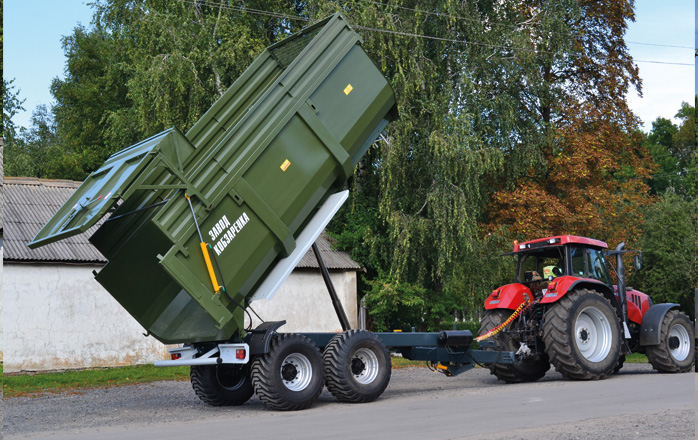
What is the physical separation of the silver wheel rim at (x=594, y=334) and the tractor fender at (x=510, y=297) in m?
0.96

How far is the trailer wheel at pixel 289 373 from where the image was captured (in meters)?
8.92

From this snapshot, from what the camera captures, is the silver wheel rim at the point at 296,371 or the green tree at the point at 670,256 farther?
the green tree at the point at 670,256

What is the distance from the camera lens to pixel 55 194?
63.4ft

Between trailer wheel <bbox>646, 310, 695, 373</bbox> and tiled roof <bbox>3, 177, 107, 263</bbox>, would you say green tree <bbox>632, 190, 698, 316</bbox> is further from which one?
tiled roof <bbox>3, 177, 107, 263</bbox>

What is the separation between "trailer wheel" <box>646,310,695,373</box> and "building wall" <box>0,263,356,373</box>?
1102 cm

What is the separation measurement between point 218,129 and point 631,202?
1664 cm

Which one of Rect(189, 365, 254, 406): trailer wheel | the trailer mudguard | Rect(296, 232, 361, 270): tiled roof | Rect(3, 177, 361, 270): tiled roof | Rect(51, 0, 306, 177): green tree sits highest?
Rect(51, 0, 306, 177): green tree

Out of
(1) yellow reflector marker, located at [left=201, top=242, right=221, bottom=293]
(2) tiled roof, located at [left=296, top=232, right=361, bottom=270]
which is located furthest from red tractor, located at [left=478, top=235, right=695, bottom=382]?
(2) tiled roof, located at [left=296, top=232, right=361, bottom=270]

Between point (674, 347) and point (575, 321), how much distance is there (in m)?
3.16

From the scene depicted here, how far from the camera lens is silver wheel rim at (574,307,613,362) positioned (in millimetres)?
11922

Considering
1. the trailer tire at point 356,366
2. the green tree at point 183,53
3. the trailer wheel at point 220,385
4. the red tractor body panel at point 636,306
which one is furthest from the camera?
the green tree at point 183,53

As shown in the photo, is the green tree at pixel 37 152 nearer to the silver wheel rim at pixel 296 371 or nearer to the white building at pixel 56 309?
the white building at pixel 56 309

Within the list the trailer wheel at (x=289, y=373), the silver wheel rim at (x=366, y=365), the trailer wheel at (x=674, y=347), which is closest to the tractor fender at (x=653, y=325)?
the trailer wheel at (x=674, y=347)

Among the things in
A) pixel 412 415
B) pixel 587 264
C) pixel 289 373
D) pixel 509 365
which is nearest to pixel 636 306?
pixel 587 264
